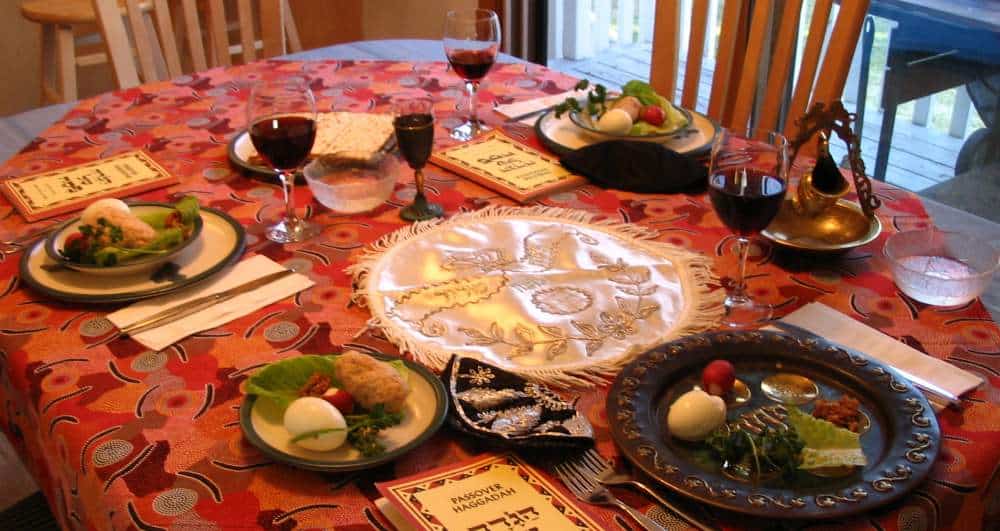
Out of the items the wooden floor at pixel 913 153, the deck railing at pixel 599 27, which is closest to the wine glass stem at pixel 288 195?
the wooden floor at pixel 913 153

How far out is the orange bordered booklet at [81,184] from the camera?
4.00 ft

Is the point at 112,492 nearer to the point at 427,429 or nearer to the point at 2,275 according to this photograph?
the point at 427,429

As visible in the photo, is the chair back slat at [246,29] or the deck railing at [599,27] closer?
the chair back slat at [246,29]

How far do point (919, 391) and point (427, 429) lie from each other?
0.42m

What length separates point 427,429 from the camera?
76 centimetres

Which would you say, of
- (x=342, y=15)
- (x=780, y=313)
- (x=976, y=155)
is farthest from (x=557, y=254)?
(x=342, y=15)

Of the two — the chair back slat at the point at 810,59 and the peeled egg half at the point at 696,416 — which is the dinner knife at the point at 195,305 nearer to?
the peeled egg half at the point at 696,416

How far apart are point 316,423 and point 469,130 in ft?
2.63

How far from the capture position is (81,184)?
4.20 feet

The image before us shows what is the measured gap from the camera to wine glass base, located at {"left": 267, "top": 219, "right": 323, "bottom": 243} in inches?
45.1

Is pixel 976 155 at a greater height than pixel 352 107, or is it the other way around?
pixel 352 107

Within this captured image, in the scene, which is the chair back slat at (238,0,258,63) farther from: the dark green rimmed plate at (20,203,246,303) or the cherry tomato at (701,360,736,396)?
the cherry tomato at (701,360,736,396)

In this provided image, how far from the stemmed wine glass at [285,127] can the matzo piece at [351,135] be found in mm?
141

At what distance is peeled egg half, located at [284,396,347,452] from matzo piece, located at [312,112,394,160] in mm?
600
